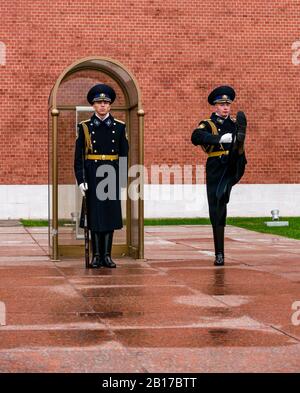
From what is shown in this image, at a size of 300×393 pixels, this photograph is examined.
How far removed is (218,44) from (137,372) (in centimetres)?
1745

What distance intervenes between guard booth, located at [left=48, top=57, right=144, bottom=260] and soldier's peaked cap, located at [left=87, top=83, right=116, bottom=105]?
715 millimetres

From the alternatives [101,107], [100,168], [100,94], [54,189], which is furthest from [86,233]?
[100,94]

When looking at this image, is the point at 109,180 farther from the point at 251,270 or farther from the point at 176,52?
the point at 176,52

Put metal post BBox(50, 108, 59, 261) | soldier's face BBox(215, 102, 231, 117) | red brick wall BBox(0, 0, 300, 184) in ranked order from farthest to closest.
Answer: red brick wall BBox(0, 0, 300, 184) < metal post BBox(50, 108, 59, 261) < soldier's face BBox(215, 102, 231, 117)

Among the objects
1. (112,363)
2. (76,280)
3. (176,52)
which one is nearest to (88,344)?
(112,363)

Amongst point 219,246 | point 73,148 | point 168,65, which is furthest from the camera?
point 168,65

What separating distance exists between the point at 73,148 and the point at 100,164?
2.89 feet

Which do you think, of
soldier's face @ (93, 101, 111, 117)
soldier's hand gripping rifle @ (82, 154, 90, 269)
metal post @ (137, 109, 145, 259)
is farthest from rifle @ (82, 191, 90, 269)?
soldier's face @ (93, 101, 111, 117)

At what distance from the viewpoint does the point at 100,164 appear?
33.3 feet

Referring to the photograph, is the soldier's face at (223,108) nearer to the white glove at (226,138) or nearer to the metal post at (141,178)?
the white glove at (226,138)

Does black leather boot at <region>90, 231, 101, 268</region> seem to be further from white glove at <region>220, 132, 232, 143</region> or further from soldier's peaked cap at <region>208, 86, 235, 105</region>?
soldier's peaked cap at <region>208, 86, 235, 105</region>

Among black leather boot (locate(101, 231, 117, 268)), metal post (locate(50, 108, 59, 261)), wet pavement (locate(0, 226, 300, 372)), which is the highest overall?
metal post (locate(50, 108, 59, 261))

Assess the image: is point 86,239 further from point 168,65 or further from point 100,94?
point 168,65

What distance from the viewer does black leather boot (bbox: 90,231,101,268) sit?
33.0 ft
